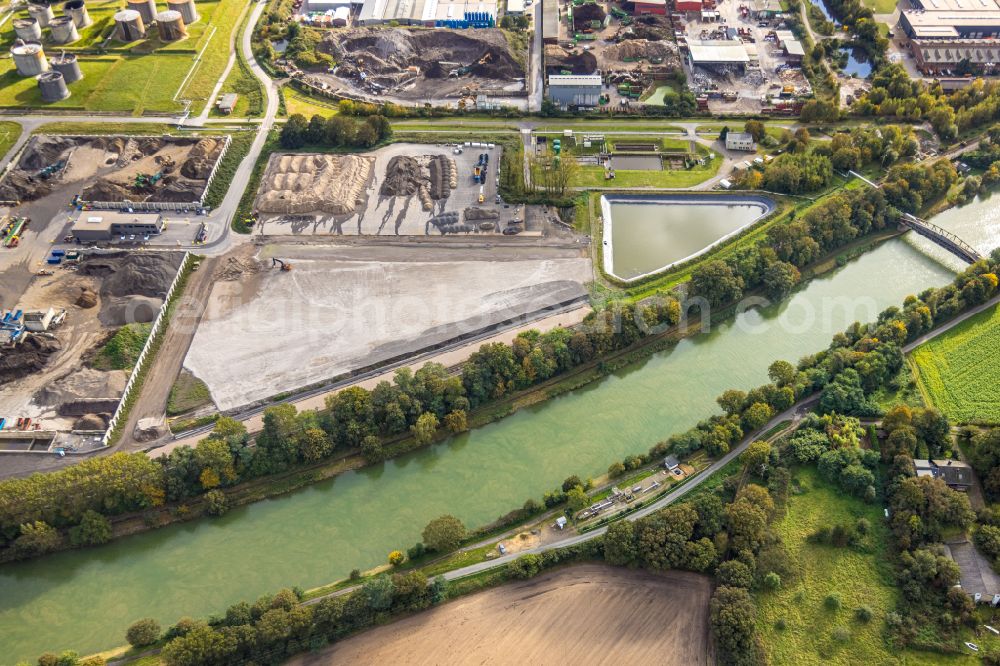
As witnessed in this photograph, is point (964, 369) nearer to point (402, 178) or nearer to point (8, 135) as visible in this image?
point (402, 178)

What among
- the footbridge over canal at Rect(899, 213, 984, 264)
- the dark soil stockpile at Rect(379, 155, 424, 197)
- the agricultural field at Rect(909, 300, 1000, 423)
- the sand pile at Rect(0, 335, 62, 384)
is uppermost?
the dark soil stockpile at Rect(379, 155, 424, 197)

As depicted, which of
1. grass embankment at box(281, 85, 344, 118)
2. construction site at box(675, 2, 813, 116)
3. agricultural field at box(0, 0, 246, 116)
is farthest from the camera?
construction site at box(675, 2, 813, 116)

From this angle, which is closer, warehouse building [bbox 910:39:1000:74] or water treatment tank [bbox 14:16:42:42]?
warehouse building [bbox 910:39:1000:74]

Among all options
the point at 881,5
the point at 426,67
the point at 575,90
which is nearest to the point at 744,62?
the point at 575,90

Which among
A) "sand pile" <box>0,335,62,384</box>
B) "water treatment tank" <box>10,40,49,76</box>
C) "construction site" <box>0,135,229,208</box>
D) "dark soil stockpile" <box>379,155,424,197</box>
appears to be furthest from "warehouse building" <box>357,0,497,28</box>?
"sand pile" <box>0,335,62,384</box>

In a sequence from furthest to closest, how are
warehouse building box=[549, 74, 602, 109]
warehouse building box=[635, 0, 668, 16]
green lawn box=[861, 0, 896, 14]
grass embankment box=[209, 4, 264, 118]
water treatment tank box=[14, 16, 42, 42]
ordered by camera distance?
green lawn box=[861, 0, 896, 14]
warehouse building box=[635, 0, 668, 16]
water treatment tank box=[14, 16, 42, 42]
grass embankment box=[209, 4, 264, 118]
warehouse building box=[549, 74, 602, 109]

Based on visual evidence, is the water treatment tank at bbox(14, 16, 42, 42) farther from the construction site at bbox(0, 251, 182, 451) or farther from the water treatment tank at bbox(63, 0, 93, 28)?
the construction site at bbox(0, 251, 182, 451)

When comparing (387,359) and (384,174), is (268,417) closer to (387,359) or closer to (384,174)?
(387,359)

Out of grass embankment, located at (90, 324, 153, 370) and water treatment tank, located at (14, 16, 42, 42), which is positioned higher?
water treatment tank, located at (14, 16, 42, 42)
